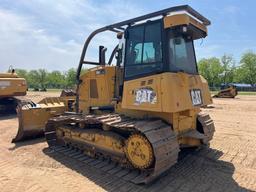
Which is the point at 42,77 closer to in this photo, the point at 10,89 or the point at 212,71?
the point at 212,71

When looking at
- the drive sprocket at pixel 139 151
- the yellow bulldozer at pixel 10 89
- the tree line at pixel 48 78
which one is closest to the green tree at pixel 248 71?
the tree line at pixel 48 78

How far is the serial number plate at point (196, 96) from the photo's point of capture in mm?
5675

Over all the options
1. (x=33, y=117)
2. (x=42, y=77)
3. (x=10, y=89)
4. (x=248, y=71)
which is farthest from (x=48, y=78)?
(x=33, y=117)

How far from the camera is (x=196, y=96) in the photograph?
5.86 meters

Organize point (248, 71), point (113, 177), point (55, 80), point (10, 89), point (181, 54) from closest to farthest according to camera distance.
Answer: point (113, 177), point (181, 54), point (10, 89), point (248, 71), point (55, 80)

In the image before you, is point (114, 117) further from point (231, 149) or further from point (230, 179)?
point (231, 149)

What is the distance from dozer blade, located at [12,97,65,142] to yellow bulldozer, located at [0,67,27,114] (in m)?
5.38

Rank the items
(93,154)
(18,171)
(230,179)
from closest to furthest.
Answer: (230,179) → (18,171) → (93,154)

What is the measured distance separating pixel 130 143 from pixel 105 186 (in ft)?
3.00

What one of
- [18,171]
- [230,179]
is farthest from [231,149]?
[18,171]

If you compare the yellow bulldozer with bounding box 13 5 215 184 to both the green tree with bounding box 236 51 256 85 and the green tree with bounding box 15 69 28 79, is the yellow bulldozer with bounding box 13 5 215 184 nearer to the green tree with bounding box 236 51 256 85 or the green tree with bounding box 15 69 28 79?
the green tree with bounding box 236 51 256 85

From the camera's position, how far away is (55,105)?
924 centimetres

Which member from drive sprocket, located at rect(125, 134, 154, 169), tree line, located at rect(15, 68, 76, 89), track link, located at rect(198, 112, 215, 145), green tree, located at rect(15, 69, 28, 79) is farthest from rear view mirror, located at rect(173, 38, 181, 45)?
green tree, located at rect(15, 69, 28, 79)

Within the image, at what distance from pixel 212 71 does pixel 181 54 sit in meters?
69.4
